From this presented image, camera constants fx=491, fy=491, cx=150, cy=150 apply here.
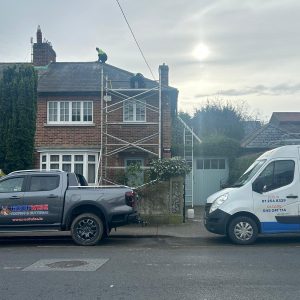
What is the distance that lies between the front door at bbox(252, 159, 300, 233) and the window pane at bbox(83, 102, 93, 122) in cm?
1117

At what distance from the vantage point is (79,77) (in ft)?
74.3

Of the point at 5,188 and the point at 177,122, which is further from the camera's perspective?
the point at 177,122

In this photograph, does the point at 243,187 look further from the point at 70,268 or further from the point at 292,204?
the point at 70,268

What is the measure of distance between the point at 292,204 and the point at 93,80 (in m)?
12.9

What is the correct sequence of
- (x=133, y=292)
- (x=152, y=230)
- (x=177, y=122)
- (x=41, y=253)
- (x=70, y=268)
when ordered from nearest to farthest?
(x=133, y=292)
(x=70, y=268)
(x=41, y=253)
(x=152, y=230)
(x=177, y=122)

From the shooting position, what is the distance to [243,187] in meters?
11.8

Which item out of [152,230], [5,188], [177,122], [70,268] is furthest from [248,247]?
[177,122]

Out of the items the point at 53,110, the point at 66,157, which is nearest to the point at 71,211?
the point at 66,157

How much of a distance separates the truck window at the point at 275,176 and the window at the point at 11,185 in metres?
5.71

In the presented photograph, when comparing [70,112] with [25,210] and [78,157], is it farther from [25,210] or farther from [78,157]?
[25,210]

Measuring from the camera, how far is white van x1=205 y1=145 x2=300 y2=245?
11.6 m

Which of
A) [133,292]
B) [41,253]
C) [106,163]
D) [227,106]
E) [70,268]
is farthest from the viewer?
[227,106]

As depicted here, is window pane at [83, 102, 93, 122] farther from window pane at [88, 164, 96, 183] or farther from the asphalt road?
the asphalt road

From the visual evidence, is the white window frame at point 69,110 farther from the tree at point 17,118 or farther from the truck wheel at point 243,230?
the truck wheel at point 243,230
